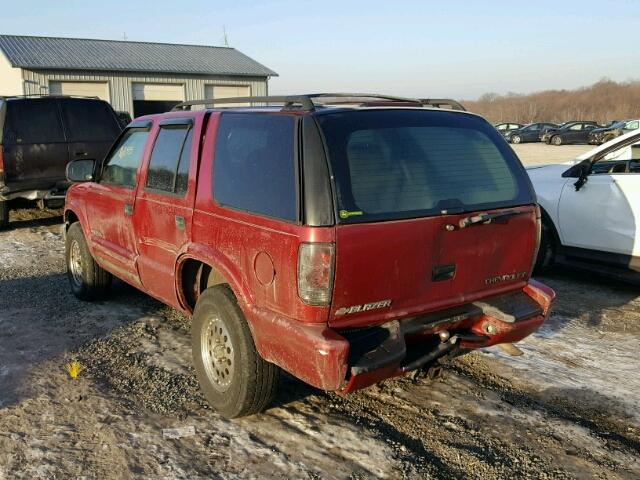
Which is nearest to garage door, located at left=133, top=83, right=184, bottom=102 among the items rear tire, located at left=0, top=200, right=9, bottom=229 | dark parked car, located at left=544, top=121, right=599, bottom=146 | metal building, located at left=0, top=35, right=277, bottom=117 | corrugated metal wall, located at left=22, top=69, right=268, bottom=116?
metal building, located at left=0, top=35, right=277, bottom=117

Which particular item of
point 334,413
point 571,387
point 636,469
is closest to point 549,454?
point 636,469

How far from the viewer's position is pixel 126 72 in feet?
87.7

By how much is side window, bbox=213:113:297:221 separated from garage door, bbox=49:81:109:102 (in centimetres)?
2372

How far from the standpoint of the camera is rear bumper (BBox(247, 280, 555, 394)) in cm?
306

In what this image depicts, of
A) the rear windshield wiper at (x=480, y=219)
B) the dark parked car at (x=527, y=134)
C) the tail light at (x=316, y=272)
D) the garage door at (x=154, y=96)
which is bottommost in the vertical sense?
the dark parked car at (x=527, y=134)

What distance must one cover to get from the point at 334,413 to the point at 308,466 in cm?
62

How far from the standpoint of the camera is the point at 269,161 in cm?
345

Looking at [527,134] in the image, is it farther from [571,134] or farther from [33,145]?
[33,145]

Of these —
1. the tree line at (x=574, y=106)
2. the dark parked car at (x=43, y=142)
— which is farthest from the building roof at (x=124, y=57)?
the tree line at (x=574, y=106)

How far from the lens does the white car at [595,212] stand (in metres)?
6.23

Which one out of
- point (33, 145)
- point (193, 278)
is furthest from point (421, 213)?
point (33, 145)

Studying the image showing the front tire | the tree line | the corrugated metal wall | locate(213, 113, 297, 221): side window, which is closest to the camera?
locate(213, 113, 297, 221): side window

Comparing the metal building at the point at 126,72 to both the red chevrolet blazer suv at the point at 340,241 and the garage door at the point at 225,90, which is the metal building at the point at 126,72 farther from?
the red chevrolet blazer suv at the point at 340,241

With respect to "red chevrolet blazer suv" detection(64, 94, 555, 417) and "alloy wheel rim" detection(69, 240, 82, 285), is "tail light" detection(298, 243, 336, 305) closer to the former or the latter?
"red chevrolet blazer suv" detection(64, 94, 555, 417)
